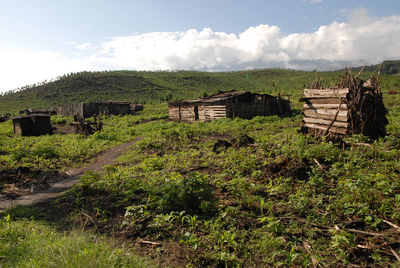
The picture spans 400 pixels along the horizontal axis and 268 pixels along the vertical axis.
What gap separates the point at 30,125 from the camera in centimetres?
1883

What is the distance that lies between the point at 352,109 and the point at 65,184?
9.83 metres

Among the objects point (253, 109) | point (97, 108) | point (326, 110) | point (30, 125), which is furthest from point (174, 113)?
point (326, 110)

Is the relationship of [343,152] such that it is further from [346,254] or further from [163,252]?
[163,252]

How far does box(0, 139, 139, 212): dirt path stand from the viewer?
261 inches

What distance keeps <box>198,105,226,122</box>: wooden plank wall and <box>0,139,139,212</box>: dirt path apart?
11269 millimetres

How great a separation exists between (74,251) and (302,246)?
3224 millimetres

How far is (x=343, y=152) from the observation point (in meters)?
6.93

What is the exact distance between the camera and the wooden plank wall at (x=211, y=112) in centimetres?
2206

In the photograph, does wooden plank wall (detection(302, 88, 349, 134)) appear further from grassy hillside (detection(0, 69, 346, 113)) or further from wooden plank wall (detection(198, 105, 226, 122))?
grassy hillside (detection(0, 69, 346, 113))

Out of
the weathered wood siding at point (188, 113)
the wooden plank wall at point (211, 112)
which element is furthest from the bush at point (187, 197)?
the weathered wood siding at point (188, 113)

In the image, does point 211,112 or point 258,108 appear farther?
point 258,108

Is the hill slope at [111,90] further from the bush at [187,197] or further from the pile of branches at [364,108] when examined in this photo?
the bush at [187,197]

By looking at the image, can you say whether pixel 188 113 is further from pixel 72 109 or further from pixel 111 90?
pixel 111 90

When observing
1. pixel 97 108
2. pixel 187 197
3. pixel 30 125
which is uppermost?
pixel 97 108
